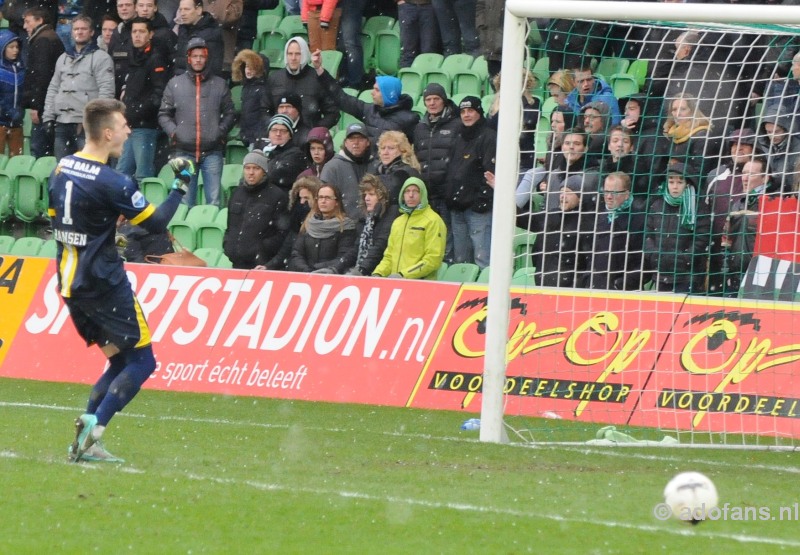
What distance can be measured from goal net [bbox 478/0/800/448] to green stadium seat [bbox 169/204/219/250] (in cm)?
509

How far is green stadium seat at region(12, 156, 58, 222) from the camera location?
712 inches

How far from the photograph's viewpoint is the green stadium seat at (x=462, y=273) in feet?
44.3

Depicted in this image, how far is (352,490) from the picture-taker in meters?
7.62

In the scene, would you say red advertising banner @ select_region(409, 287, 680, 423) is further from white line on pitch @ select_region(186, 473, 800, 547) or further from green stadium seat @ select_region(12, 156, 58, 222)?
green stadium seat @ select_region(12, 156, 58, 222)

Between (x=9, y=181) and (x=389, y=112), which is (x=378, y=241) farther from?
(x=9, y=181)

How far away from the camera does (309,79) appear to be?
16.0 m

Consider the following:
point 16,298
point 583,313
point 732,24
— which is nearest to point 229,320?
point 16,298

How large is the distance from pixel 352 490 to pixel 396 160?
273 inches

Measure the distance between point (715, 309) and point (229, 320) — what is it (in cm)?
446

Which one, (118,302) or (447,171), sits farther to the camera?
(447,171)

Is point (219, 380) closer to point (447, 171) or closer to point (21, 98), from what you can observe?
point (447, 171)

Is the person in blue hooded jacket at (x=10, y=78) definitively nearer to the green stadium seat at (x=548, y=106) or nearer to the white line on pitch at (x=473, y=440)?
A: the white line on pitch at (x=473, y=440)

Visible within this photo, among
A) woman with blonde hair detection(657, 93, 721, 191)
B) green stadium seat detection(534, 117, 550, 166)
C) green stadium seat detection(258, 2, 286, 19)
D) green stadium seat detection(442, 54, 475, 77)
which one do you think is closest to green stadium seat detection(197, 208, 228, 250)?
green stadium seat detection(442, 54, 475, 77)

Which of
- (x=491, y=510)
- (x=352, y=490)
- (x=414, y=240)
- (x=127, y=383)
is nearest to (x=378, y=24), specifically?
(x=414, y=240)
